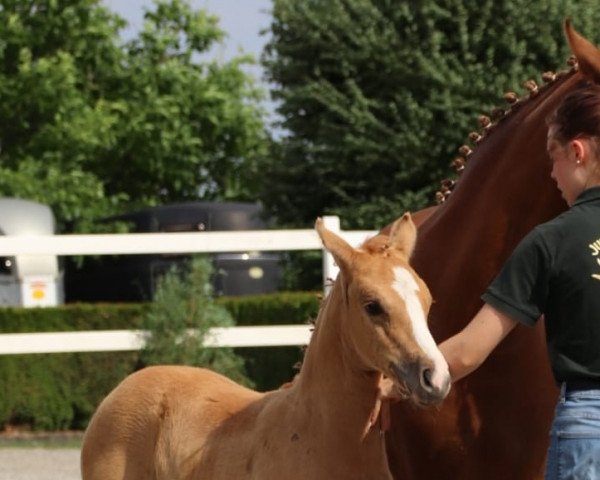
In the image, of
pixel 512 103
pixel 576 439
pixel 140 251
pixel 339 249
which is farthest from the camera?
pixel 140 251

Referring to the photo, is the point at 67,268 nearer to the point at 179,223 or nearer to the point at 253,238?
the point at 179,223

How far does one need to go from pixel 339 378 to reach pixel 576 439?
1.00 m

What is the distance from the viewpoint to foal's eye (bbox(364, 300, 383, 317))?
3748 mm

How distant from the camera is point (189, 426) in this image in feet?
15.6

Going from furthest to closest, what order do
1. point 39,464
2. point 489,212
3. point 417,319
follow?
point 39,464
point 489,212
point 417,319

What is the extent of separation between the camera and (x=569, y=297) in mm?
3262

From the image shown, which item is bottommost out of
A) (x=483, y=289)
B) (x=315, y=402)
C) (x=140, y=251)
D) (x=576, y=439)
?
(x=140, y=251)

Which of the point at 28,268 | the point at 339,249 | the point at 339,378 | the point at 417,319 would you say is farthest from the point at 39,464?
the point at 417,319

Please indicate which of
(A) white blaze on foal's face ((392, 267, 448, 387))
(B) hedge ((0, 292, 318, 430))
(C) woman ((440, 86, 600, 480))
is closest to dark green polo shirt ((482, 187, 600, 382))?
(C) woman ((440, 86, 600, 480))

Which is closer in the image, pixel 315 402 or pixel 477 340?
pixel 477 340

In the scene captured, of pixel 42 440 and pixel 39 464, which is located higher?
pixel 39 464

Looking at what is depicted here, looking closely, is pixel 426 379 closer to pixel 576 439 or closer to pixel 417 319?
pixel 417 319

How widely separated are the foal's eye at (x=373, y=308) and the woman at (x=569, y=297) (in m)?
0.40

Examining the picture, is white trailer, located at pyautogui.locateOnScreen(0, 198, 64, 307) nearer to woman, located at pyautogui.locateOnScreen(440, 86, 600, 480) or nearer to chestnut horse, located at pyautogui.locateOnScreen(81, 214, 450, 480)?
chestnut horse, located at pyautogui.locateOnScreen(81, 214, 450, 480)
